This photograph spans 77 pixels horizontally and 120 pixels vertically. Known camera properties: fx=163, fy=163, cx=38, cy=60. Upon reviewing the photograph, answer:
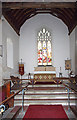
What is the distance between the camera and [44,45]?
39.4ft

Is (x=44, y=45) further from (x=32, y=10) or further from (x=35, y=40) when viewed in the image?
(x=32, y=10)

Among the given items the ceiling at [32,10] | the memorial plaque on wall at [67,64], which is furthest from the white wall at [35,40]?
the ceiling at [32,10]

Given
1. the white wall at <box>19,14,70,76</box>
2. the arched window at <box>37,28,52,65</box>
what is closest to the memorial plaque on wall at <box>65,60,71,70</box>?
the white wall at <box>19,14,70,76</box>

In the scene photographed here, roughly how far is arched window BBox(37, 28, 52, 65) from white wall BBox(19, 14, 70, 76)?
312mm

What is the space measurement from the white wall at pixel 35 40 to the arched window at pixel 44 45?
0.31 metres

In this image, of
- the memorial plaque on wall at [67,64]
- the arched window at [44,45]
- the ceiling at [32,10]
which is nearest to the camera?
the ceiling at [32,10]

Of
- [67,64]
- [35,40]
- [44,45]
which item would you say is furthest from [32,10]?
[67,64]

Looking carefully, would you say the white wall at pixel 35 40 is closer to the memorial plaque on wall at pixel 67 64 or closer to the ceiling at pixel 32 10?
the memorial plaque on wall at pixel 67 64

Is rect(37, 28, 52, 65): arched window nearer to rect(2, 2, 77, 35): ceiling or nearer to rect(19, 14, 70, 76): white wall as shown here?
rect(19, 14, 70, 76): white wall

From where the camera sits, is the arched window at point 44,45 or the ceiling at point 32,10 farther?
the arched window at point 44,45

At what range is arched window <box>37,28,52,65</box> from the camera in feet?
39.0

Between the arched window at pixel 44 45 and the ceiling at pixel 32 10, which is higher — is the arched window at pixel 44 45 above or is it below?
below

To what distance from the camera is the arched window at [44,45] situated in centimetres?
1189

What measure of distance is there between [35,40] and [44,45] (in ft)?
2.49
